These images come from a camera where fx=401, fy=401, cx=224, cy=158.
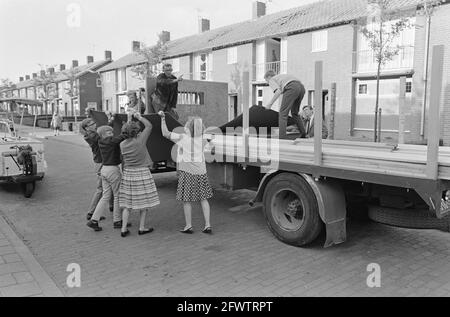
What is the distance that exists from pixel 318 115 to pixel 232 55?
2456cm

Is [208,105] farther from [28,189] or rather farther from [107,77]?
[107,77]

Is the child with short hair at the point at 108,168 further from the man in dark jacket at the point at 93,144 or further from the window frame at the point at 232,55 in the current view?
the window frame at the point at 232,55

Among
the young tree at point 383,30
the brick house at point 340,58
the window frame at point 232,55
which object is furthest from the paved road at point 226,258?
the window frame at point 232,55

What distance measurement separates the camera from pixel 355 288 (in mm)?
3918

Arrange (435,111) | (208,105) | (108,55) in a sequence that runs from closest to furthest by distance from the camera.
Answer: (435,111) → (208,105) → (108,55)

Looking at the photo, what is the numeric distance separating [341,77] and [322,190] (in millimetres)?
18057

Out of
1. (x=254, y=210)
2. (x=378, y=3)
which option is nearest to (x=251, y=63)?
(x=378, y=3)

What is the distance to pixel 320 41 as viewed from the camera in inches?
869

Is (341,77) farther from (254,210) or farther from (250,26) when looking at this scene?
(254,210)

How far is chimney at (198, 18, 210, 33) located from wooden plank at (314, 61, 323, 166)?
35351mm

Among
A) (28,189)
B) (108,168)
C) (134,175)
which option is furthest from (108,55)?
(134,175)

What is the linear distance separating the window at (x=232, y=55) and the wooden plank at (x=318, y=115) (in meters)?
24.2

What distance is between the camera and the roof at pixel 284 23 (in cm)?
2069
